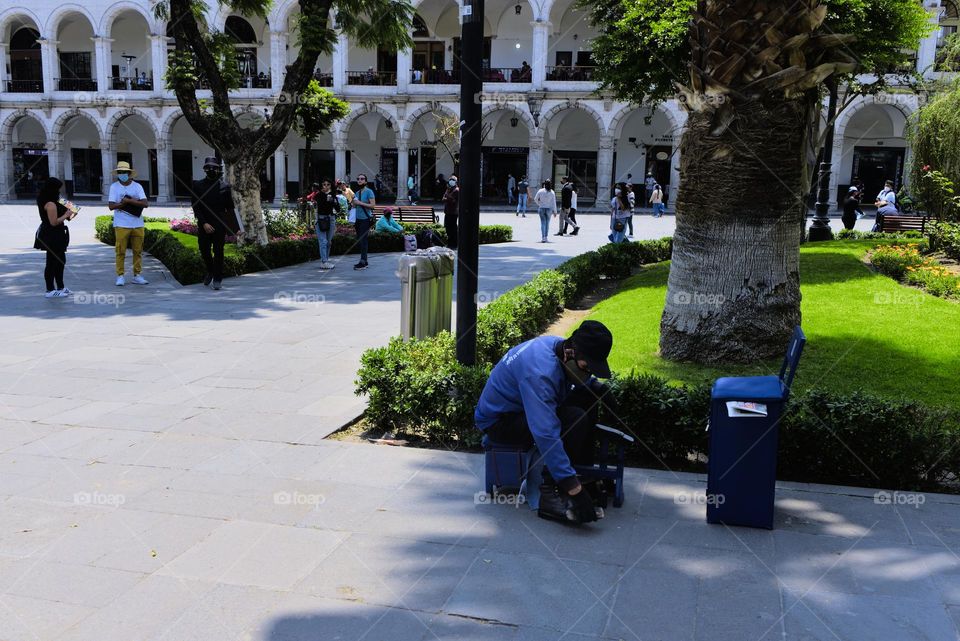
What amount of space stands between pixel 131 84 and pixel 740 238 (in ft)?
124

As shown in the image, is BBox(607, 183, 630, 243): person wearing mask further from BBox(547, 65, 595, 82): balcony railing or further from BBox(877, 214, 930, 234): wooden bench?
BBox(547, 65, 595, 82): balcony railing

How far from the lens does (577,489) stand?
4.09m

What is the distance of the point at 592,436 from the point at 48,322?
7.51 m

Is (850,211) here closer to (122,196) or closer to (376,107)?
(122,196)

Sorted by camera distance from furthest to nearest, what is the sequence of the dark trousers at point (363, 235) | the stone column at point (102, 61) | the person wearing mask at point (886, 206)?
the stone column at point (102, 61) < the person wearing mask at point (886, 206) < the dark trousers at point (363, 235)

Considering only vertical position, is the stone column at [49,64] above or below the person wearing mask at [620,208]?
above

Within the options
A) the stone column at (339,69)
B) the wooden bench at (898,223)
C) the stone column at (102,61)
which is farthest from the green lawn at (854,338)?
the stone column at (102,61)

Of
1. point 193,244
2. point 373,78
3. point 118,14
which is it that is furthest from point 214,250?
point 118,14

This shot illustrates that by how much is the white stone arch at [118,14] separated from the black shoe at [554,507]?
38.0m

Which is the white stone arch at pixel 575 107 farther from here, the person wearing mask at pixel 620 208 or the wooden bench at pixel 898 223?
the person wearing mask at pixel 620 208

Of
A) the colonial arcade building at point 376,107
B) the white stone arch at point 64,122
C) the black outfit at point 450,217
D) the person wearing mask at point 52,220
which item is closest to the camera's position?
the person wearing mask at point 52,220

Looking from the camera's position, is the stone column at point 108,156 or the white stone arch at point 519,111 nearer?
the white stone arch at point 519,111

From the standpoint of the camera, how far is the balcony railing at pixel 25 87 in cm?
3884

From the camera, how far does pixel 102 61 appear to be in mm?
36969
